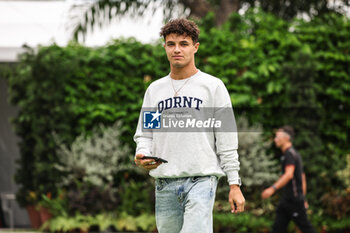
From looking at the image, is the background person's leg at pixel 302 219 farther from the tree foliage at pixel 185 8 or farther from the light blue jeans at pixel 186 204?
the tree foliage at pixel 185 8

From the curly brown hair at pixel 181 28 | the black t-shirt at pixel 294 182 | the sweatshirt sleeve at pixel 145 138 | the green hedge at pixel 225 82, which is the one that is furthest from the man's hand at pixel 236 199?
the green hedge at pixel 225 82

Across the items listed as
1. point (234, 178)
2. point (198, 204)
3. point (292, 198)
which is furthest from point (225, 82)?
point (198, 204)

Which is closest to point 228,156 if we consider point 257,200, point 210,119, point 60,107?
point 210,119

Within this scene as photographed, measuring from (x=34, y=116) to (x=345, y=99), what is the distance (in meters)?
5.13

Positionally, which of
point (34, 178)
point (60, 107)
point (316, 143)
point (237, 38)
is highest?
point (237, 38)

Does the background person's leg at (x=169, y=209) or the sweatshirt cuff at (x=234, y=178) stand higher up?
the sweatshirt cuff at (x=234, y=178)

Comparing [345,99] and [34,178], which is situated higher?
[345,99]

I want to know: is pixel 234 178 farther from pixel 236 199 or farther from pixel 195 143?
pixel 195 143

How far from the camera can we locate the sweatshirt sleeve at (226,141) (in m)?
3.41

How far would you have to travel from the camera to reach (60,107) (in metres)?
8.60

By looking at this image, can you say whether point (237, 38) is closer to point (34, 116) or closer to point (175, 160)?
point (34, 116)

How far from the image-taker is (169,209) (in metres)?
3.46

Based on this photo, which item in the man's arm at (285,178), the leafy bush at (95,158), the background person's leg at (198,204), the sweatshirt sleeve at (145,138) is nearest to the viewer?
the background person's leg at (198,204)

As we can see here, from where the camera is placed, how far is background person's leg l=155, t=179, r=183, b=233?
11.3 ft
